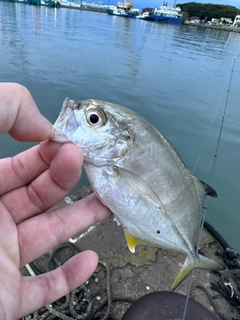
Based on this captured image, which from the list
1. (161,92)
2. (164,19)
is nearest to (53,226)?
(161,92)

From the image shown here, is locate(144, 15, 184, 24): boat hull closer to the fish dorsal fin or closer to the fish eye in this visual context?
the fish dorsal fin

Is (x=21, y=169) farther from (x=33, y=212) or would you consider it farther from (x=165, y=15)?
(x=165, y=15)

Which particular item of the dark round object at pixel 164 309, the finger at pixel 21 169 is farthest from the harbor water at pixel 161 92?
the finger at pixel 21 169

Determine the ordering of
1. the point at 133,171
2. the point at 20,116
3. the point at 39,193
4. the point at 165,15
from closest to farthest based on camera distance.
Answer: the point at 20,116 < the point at 133,171 < the point at 39,193 < the point at 165,15

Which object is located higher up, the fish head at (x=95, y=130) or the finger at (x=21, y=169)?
the fish head at (x=95, y=130)

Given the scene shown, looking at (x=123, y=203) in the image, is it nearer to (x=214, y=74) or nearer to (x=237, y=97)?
(x=237, y=97)

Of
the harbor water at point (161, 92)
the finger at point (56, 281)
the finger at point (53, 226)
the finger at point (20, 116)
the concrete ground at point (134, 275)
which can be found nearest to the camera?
the finger at point (20, 116)

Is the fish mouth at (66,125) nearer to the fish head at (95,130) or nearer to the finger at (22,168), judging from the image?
the fish head at (95,130)
